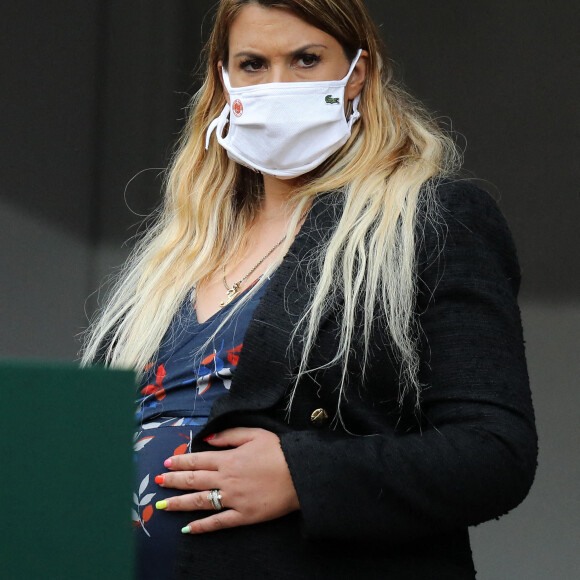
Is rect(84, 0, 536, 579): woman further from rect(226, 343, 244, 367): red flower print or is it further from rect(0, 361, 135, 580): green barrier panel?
rect(0, 361, 135, 580): green barrier panel

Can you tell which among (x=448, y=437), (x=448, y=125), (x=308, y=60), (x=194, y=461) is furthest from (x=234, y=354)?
(x=448, y=125)

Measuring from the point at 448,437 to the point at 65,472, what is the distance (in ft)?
2.52

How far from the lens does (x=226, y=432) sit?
1.60 meters

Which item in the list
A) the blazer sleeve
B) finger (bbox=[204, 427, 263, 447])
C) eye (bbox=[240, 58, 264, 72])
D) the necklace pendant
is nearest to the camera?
the blazer sleeve

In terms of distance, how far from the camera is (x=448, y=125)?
372 cm

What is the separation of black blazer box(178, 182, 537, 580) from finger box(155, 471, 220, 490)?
0.21 ft

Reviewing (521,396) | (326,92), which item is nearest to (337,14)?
(326,92)

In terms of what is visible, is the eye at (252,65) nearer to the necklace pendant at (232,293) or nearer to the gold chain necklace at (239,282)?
the gold chain necklace at (239,282)

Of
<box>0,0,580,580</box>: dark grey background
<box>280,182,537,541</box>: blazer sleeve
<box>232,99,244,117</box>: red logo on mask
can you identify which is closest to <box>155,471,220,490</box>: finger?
<box>280,182,537,541</box>: blazer sleeve

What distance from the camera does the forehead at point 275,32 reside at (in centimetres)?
200

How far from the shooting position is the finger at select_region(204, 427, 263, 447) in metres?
1.57

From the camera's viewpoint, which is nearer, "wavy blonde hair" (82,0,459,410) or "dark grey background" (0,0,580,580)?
"wavy blonde hair" (82,0,459,410)

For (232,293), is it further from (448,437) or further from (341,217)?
(448,437)

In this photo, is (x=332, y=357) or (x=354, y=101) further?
(x=354, y=101)
